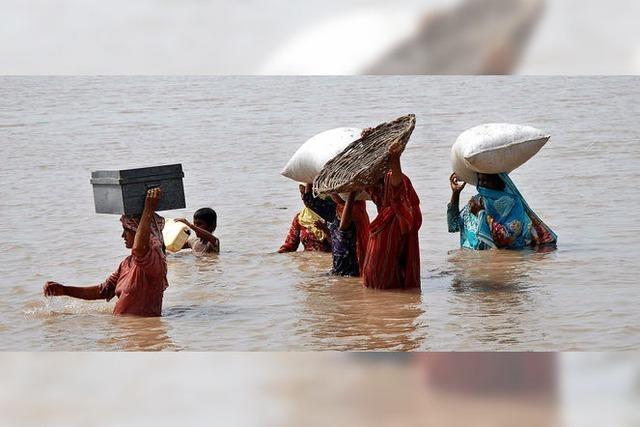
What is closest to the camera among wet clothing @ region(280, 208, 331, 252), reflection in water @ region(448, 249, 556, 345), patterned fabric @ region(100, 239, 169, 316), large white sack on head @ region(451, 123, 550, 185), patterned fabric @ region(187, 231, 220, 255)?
patterned fabric @ region(100, 239, 169, 316)

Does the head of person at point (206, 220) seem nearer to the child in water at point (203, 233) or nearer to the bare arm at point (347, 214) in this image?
the child in water at point (203, 233)

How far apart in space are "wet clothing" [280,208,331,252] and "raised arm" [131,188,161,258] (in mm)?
2590

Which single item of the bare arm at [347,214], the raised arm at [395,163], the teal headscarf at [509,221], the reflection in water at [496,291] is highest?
the raised arm at [395,163]

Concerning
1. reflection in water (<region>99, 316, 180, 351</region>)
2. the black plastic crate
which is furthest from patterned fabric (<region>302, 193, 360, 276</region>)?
the black plastic crate

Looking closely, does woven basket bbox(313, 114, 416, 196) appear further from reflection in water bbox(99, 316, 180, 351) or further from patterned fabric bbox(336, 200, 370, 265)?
reflection in water bbox(99, 316, 180, 351)

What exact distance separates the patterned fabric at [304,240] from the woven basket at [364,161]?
5.37ft

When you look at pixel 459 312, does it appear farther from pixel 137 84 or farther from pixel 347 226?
pixel 137 84

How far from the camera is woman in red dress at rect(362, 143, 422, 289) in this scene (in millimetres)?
6508

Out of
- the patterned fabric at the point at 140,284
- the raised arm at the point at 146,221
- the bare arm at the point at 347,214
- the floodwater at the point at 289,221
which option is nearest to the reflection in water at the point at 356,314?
the floodwater at the point at 289,221

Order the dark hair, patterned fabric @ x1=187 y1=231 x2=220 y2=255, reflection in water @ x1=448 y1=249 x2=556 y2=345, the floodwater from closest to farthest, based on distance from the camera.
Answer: reflection in water @ x1=448 y1=249 x2=556 y2=345, the floodwater, the dark hair, patterned fabric @ x1=187 y1=231 x2=220 y2=255

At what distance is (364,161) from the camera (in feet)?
20.9

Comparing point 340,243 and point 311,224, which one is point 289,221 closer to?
point 311,224

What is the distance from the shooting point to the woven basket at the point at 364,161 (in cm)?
629

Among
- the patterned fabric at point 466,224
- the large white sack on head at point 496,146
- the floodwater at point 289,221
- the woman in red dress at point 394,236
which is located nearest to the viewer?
the floodwater at point 289,221
